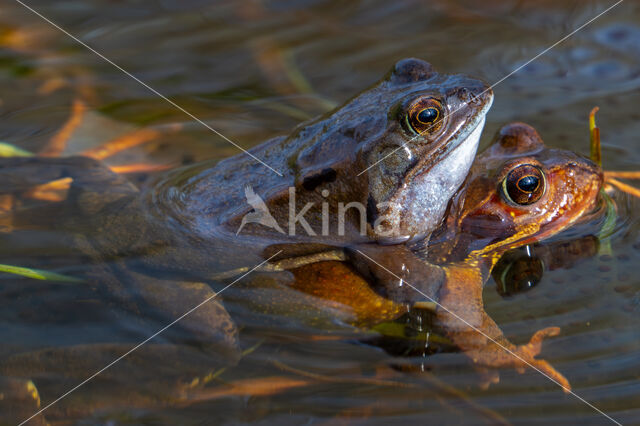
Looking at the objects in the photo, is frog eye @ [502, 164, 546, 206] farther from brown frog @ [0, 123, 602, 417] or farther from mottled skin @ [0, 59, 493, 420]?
mottled skin @ [0, 59, 493, 420]

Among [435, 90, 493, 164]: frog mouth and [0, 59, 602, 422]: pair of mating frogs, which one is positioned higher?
[435, 90, 493, 164]: frog mouth

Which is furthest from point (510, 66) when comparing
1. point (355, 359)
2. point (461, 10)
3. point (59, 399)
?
point (59, 399)

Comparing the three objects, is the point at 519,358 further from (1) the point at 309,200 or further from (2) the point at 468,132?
(1) the point at 309,200

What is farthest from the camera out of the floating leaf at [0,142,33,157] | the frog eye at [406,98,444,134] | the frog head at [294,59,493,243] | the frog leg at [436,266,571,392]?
the floating leaf at [0,142,33,157]

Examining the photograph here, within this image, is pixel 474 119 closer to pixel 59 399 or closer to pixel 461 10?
pixel 59 399

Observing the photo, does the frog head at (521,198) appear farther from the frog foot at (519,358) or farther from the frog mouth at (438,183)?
the frog foot at (519,358)

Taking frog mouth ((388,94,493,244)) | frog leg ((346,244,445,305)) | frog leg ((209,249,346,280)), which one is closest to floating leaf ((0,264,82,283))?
frog leg ((209,249,346,280))

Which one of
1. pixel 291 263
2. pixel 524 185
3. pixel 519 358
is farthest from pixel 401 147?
pixel 519 358
